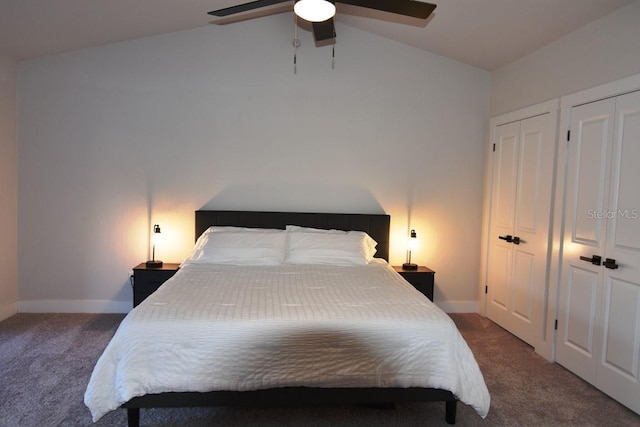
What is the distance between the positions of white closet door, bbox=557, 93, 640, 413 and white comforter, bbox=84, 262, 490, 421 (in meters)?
1.18

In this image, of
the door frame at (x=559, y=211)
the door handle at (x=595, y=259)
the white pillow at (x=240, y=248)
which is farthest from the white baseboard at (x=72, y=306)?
the door handle at (x=595, y=259)

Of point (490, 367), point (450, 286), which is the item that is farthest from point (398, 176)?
point (490, 367)

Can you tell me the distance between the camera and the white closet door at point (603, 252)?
7.92 ft

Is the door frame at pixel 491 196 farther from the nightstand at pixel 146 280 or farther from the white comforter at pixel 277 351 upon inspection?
the nightstand at pixel 146 280

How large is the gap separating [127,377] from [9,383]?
1.32 meters

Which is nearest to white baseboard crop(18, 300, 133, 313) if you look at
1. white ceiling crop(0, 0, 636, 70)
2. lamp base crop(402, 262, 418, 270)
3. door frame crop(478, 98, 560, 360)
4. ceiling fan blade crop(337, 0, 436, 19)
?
white ceiling crop(0, 0, 636, 70)

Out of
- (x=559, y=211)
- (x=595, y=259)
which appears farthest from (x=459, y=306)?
(x=595, y=259)

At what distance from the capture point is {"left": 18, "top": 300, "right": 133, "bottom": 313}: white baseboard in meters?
3.88

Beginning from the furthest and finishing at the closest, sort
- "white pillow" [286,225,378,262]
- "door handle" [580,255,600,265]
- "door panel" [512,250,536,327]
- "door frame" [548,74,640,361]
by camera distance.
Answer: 1. "white pillow" [286,225,378,262]
2. "door panel" [512,250,536,327]
3. "door frame" [548,74,640,361]
4. "door handle" [580,255,600,265]

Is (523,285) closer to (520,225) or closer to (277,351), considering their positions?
(520,225)

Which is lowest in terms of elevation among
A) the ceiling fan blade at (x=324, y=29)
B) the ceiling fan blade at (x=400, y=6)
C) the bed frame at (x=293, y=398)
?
the bed frame at (x=293, y=398)

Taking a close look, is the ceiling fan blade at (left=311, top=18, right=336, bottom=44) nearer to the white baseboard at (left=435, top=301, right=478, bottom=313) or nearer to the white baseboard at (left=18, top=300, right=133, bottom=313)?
the white baseboard at (left=435, top=301, right=478, bottom=313)

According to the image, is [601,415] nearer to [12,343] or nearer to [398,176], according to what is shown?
[398,176]

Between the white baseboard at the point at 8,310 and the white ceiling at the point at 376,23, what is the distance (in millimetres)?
2428
